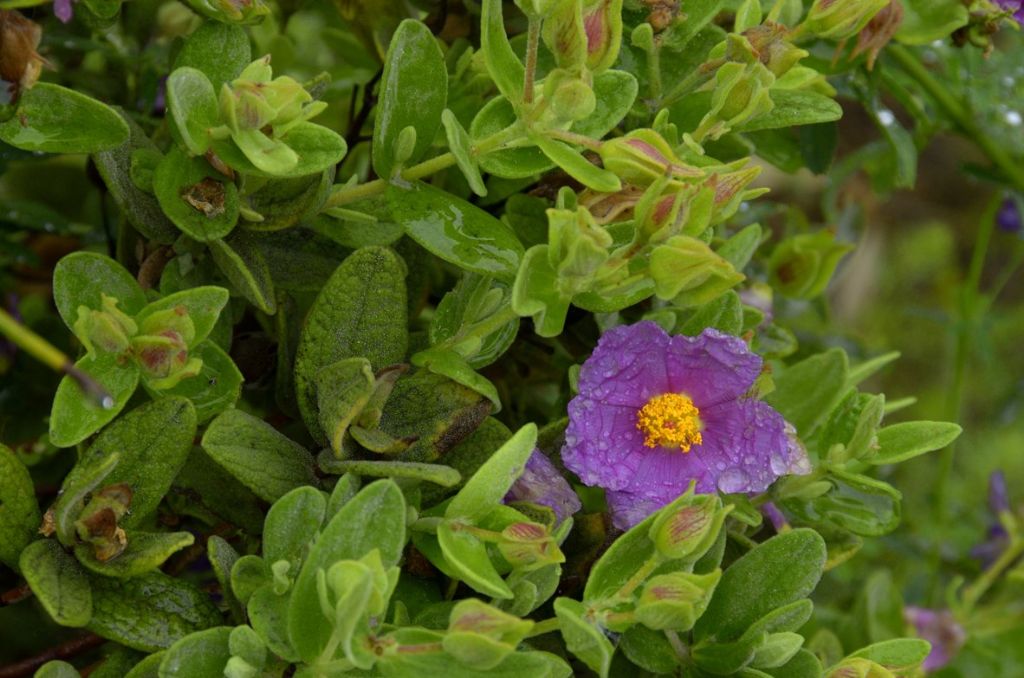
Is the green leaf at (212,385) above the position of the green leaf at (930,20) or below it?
below

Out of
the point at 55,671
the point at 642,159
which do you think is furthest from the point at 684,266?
the point at 55,671

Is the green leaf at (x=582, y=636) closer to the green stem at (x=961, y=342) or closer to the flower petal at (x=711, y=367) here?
the flower petal at (x=711, y=367)

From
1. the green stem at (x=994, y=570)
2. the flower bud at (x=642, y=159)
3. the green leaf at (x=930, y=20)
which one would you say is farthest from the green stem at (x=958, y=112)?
the flower bud at (x=642, y=159)

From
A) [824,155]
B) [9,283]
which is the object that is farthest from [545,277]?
[9,283]

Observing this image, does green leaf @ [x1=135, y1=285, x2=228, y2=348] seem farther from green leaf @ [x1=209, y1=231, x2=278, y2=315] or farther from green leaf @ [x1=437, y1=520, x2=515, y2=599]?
green leaf @ [x1=437, y1=520, x2=515, y2=599]

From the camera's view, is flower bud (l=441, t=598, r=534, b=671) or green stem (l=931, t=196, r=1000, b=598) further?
green stem (l=931, t=196, r=1000, b=598)

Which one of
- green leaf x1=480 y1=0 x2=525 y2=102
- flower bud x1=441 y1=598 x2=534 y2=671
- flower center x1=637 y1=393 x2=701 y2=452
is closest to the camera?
flower bud x1=441 y1=598 x2=534 y2=671

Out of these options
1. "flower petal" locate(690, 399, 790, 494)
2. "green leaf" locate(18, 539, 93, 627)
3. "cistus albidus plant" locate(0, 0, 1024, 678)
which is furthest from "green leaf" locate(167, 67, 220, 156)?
"flower petal" locate(690, 399, 790, 494)
